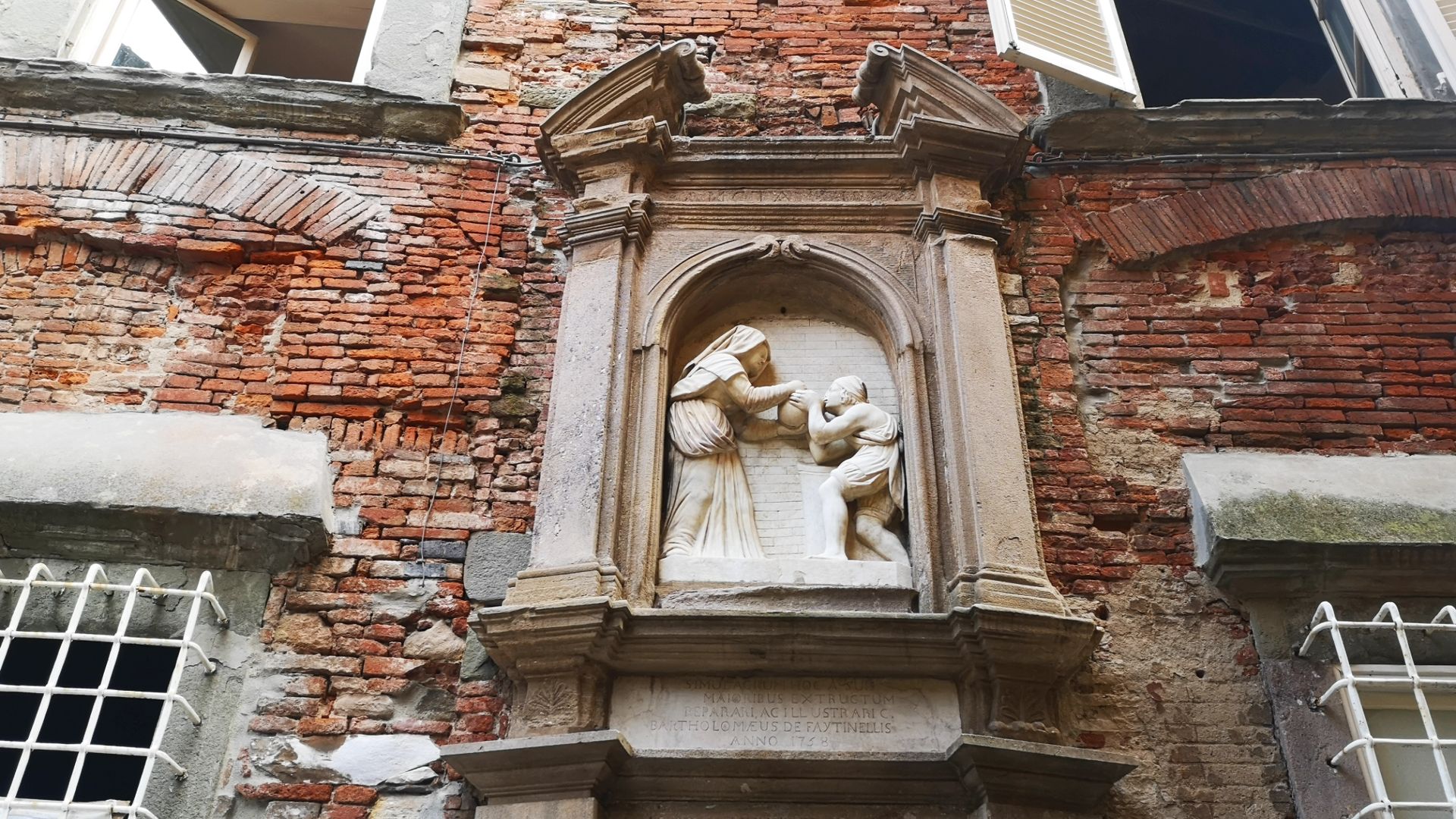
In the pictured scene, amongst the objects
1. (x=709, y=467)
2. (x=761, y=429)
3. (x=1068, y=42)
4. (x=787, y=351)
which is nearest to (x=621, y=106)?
(x=787, y=351)

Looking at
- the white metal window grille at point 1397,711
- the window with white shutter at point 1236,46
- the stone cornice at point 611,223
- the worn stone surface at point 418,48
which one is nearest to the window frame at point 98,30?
the worn stone surface at point 418,48

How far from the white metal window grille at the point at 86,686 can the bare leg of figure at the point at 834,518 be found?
218 cm

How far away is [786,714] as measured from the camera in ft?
12.7

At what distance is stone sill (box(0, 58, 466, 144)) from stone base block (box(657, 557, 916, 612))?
264 centimetres

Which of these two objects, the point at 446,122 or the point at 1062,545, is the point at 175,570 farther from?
the point at 1062,545

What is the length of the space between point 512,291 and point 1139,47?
5488 mm

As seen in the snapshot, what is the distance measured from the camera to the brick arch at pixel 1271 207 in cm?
521

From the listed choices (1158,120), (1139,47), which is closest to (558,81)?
(1158,120)

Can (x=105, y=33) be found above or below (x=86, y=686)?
above

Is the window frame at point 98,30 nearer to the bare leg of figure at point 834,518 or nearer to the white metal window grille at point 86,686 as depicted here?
the white metal window grille at point 86,686

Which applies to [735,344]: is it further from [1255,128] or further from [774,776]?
[1255,128]

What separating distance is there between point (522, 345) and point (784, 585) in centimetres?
165

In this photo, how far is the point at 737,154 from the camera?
5.21 m

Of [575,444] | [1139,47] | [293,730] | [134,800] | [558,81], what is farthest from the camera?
[1139,47]
